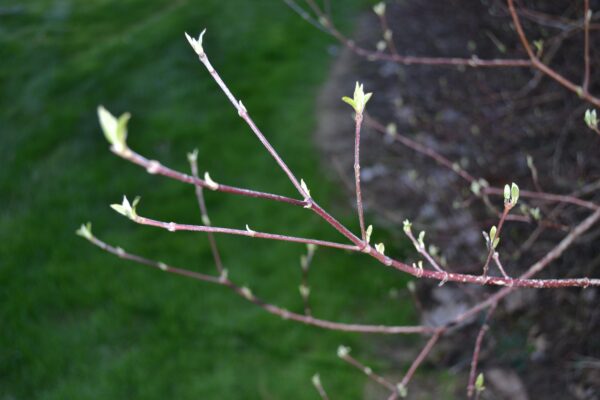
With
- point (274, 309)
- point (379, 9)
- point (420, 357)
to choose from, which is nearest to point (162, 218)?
point (379, 9)

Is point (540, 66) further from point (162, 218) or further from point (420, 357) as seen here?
point (162, 218)

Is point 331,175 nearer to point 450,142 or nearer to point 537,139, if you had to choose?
point 450,142

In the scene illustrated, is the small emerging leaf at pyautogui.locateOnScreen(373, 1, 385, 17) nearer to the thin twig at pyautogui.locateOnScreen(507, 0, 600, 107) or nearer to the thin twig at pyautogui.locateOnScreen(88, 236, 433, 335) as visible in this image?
the thin twig at pyautogui.locateOnScreen(507, 0, 600, 107)

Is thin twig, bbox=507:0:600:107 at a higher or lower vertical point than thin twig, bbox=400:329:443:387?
higher

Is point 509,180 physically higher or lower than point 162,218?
higher

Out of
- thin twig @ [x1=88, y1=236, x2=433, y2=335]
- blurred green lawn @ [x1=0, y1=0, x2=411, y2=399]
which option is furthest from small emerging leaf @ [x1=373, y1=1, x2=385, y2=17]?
blurred green lawn @ [x1=0, y1=0, x2=411, y2=399]

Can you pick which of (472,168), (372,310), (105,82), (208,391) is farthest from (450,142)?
(105,82)
